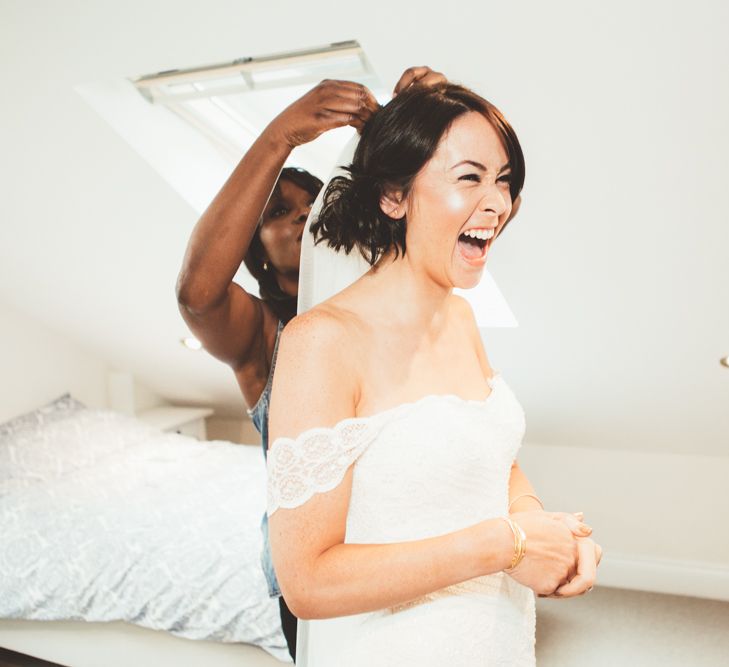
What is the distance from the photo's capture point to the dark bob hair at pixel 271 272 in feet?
4.22

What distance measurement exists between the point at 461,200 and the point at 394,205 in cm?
11

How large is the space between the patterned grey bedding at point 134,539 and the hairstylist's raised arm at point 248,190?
1.49 metres

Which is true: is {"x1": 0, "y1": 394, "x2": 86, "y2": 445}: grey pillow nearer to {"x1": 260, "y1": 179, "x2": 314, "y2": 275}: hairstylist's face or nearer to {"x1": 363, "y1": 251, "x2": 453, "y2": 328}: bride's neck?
{"x1": 260, "y1": 179, "x2": 314, "y2": 275}: hairstylist's face

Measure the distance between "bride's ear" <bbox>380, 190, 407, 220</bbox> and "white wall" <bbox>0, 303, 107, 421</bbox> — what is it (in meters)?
3.10

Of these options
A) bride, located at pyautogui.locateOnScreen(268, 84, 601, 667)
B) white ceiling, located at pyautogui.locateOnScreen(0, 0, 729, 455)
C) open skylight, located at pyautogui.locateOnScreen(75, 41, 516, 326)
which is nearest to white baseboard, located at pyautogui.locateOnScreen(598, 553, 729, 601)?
white ceiling, located at pyautogui.locateOnScreen(0, 0, 729, 455)

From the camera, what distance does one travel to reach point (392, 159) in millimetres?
942

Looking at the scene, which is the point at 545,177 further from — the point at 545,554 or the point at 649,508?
the point at 649,508

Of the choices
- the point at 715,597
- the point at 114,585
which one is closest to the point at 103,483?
the point at 114,585

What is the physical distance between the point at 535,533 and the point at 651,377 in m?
2.03

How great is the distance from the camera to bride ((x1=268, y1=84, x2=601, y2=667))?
0.82 metres

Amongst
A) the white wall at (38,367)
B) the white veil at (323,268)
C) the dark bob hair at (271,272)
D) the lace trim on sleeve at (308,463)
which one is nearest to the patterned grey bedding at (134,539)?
the white wall at (38,367)

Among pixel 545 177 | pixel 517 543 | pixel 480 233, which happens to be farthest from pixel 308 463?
pixel 545 177

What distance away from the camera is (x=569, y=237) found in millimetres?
2006

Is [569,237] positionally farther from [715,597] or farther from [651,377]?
[715,597]
